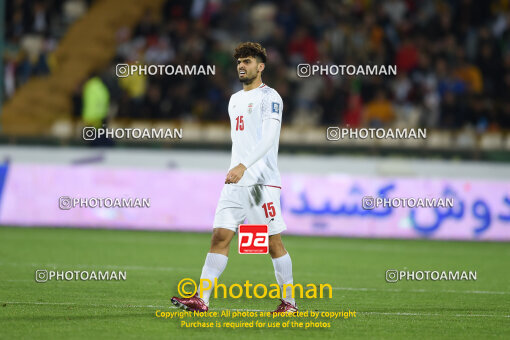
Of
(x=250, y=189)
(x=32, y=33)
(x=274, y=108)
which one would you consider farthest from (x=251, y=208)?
(x=32, y=33)

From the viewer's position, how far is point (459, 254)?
15.1 m

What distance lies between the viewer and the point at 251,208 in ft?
27.3

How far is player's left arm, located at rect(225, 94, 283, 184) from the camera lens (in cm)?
800

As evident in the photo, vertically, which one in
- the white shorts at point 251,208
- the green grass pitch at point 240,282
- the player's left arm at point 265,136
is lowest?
the green grass pitch at point 240,282

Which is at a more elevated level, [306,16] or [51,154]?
[306,16]

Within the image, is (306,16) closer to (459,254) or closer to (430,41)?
(430,41)

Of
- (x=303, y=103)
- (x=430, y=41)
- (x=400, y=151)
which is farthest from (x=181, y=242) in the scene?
(x=430, y=41)

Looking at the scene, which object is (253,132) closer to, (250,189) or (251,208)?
(250,189)

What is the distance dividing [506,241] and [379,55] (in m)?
6.11

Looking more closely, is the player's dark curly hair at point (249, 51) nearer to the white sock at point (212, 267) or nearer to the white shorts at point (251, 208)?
the white shorts at point (251, 208)

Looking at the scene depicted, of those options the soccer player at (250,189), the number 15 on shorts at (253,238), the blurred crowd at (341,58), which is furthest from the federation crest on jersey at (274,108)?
the blurred crowd at (341,58)

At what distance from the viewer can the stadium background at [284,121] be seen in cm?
1748

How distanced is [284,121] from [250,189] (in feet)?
43.8

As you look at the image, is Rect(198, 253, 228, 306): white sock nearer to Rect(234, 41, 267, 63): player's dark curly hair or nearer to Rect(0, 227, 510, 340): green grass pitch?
Rect(0, 227, 510, 340): green grass pitch
